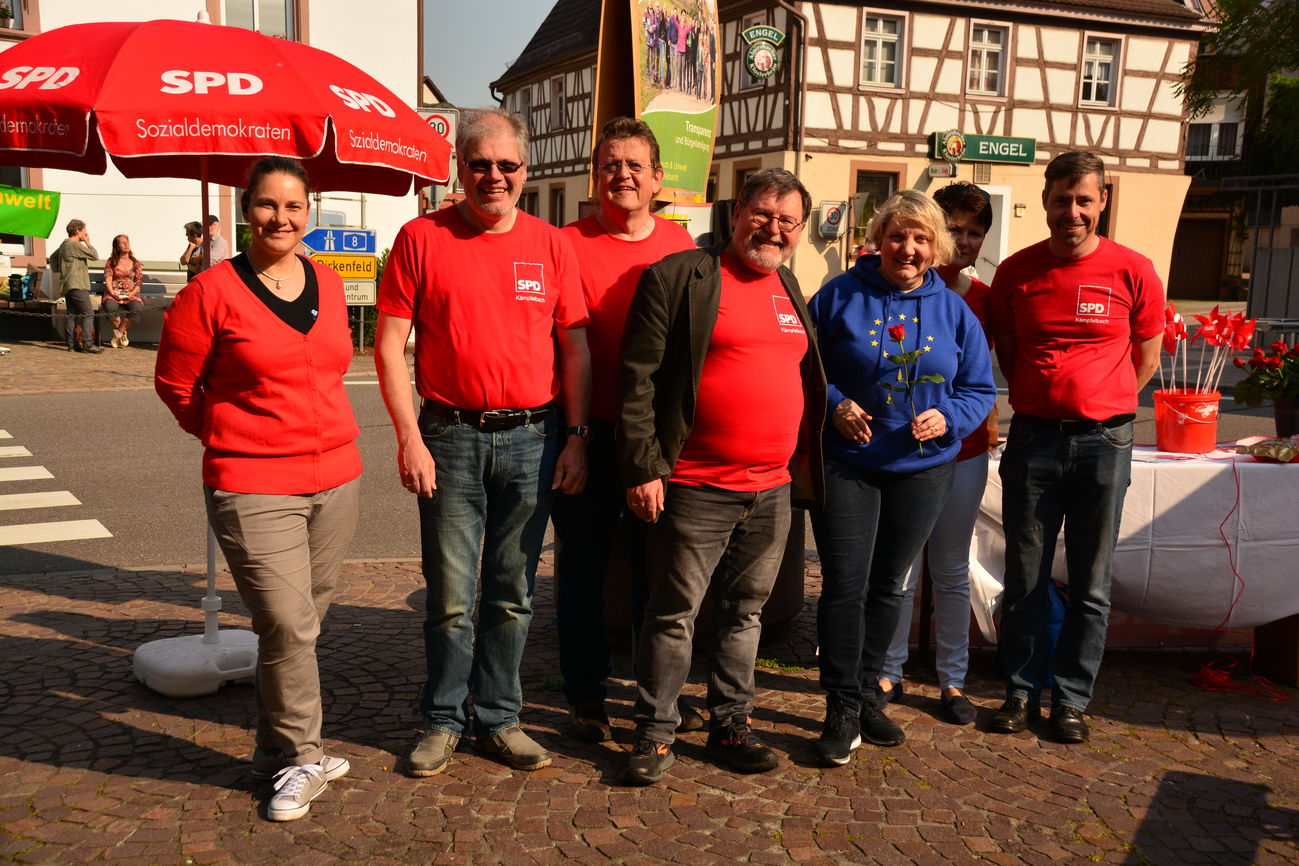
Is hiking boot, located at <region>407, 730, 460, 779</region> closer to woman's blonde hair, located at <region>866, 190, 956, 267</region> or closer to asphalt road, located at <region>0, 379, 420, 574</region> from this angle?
woman's blonde hair, located at <region>866, 190, 956, 267</region>

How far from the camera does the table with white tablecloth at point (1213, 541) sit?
476 cm

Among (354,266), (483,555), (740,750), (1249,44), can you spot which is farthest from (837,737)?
(1249,44)

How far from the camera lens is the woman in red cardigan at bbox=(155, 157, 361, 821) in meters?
3.42

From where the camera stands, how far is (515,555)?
3785mm

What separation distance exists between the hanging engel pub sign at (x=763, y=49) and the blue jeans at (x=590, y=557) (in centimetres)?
2197

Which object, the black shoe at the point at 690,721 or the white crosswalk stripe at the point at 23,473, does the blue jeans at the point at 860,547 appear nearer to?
the black shoe at the point at 690,721

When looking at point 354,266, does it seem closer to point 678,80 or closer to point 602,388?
point 678,80

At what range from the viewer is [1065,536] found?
4.37 m

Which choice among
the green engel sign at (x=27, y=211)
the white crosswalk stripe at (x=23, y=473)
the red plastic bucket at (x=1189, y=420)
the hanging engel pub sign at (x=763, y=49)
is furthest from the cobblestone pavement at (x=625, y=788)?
the hanging engel pub sign at (x=763, y=49)

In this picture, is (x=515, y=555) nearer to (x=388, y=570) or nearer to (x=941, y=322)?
(x=941, y=322)

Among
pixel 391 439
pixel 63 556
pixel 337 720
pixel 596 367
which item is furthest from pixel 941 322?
pixel 391 439

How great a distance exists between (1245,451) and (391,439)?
720cm

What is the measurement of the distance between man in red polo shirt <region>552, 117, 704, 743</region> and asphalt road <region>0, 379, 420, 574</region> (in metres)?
2.77

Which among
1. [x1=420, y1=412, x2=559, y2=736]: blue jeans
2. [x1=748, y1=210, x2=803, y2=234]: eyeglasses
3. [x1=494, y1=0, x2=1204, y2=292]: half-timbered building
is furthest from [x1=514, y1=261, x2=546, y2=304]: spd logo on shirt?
[x1=494, y1=0, x2=1204, y2=292]: half-timbered building
